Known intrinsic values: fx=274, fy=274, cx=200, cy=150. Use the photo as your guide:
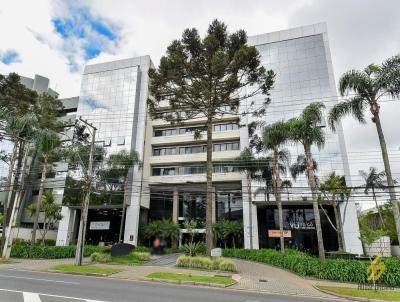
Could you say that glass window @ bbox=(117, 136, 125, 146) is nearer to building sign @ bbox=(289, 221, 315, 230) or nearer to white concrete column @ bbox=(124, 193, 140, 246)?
white concrete column @ bbox=(124, 193, 140, 246)

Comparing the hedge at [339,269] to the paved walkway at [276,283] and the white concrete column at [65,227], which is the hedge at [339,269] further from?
the white concrete column at [65,227]

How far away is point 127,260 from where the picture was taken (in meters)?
26.3

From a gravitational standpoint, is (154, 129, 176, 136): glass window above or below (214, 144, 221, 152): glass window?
above

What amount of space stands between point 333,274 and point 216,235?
2061cm

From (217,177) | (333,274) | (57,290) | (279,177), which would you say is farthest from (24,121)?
(333,274)

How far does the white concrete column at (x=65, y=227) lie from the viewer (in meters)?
40.6

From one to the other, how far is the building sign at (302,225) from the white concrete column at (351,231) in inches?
162

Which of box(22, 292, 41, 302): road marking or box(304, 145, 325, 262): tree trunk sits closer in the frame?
box(22, 292, 41, 302): road marking

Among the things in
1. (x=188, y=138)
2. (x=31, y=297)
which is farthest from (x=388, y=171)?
(x=188, y=138)

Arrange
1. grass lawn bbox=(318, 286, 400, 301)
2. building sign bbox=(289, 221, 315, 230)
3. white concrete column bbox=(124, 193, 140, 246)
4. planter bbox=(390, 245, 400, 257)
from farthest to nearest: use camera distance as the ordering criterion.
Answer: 1. white concrete column bbox=(124, 193, 140, 246)
2. building sign bbox=(289, 221, 315, 230)
3. planter bbox=(390, 245, 400, 257)
4. grass lawn bbox=(318, 286, 400, 301)

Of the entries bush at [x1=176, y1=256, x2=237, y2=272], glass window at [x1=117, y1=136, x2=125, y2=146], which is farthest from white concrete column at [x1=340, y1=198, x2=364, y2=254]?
glass window at [x1=117, y1=136, x2=125, y2=146]

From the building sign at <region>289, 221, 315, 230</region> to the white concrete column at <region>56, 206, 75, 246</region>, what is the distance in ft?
106

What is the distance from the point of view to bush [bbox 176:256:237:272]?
2166cm

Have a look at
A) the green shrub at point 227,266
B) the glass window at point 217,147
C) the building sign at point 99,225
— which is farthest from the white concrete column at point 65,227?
the green shrub at point 227,266
